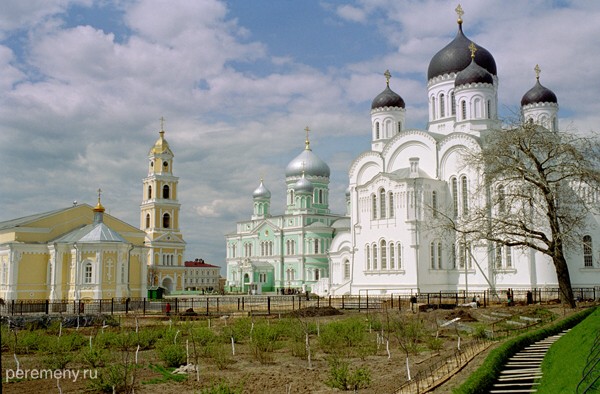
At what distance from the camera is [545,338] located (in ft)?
54.7

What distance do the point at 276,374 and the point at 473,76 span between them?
34.5 metres

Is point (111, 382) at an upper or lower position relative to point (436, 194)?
lower

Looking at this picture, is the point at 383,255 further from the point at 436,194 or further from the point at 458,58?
the point at 458,58

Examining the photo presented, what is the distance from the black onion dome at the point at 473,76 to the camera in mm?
42875

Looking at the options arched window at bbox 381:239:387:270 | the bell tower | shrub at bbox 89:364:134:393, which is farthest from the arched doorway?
shrub at bbox 89:364:134:393

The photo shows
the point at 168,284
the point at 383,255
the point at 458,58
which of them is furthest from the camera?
the point at 168,284

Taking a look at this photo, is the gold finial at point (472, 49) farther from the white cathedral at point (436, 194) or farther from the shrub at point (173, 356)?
the shrub at point (173, 356)

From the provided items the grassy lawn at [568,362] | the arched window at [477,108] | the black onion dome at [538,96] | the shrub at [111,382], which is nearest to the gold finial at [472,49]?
the arched window at [477,108]

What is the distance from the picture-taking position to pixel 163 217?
6512cm

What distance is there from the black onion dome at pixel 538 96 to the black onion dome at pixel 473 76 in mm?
6279

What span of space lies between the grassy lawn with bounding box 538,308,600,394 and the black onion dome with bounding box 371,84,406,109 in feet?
126

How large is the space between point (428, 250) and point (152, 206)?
33641mm

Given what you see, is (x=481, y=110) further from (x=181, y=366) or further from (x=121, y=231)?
(x=181, y=366)

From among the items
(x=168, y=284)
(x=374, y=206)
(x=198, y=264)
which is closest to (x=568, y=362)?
(x=374, y=206)
